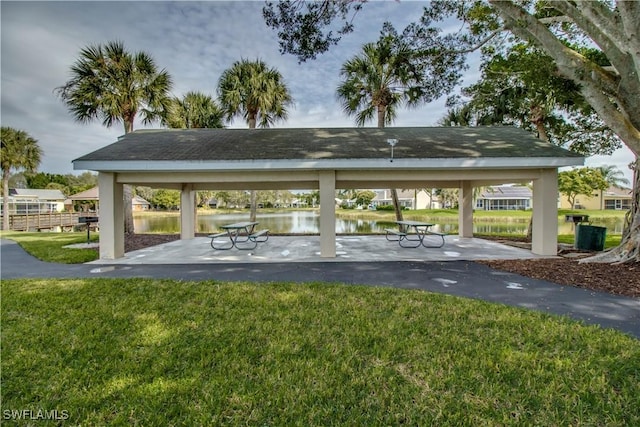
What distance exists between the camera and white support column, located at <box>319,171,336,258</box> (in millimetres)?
8664

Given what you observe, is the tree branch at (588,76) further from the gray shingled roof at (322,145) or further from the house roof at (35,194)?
the house roof at (35,194)

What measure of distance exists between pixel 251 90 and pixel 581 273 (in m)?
14.7

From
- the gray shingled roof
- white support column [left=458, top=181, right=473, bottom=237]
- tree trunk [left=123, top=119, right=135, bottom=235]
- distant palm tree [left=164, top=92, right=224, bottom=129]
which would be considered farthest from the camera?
distant palm tree [left=164, top=92, right=224, bottom=129]

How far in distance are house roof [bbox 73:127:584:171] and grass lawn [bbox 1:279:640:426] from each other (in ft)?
14.4

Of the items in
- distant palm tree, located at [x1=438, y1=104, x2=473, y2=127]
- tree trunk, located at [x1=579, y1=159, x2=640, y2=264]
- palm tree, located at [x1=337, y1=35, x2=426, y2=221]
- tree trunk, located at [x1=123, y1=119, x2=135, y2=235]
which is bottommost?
tree trunk, located at [x1=579, y1=159, x2=640, y2=264]

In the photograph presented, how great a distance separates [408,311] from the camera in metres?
4.33

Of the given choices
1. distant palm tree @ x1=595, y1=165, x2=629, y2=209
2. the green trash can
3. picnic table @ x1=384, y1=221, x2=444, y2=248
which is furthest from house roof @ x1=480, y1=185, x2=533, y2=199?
picnic table @ x1=384, y1=221, x2=444, y2=248

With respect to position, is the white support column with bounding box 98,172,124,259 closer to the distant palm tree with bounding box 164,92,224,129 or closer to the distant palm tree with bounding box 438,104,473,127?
the distant palm tree with bounding box 164,92,224,129

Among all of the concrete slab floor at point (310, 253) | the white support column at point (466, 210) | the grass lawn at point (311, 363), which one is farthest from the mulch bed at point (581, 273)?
the white support column at point (466, 210)

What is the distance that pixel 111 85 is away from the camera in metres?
12.8

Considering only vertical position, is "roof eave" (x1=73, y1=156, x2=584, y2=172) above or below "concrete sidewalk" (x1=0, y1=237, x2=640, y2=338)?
above

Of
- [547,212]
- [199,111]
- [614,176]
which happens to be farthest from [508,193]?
[199,111]

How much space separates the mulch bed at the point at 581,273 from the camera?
5555 millimetres

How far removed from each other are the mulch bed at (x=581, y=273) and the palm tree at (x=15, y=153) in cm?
2984
